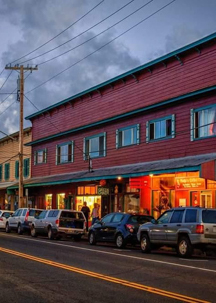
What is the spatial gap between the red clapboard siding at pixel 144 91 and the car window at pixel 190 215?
880 centimetres

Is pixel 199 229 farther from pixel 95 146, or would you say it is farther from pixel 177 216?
pixel 95 146

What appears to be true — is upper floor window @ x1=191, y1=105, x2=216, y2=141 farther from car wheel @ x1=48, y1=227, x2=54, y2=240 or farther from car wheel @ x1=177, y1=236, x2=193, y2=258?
car wheel @ x1=48, y1=227, x2=54, y2=240

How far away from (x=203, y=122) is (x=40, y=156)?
822 inches

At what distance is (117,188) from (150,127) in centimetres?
474

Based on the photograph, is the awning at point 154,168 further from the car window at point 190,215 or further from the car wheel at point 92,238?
the car wheel at point 92,238

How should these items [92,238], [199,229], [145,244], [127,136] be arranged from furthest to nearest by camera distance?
[127,136], [92,238], [145,244], [199,229]

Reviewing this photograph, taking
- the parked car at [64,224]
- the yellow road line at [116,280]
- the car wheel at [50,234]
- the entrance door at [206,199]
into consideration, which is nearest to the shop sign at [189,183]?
the entrance door at [206,199]

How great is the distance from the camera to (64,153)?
4028cm

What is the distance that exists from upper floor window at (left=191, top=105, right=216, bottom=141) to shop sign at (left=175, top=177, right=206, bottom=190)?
206 cm

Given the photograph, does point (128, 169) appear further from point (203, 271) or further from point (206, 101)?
point (203, 271)

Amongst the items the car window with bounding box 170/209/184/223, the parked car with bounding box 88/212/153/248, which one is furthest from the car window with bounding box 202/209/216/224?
the parked car with bounding box 88/212/153/248

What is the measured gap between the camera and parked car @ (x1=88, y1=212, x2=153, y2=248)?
73.6ft

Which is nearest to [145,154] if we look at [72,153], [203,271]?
[72,153]

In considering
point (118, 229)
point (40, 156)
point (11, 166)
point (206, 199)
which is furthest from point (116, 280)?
point (11, 166)
